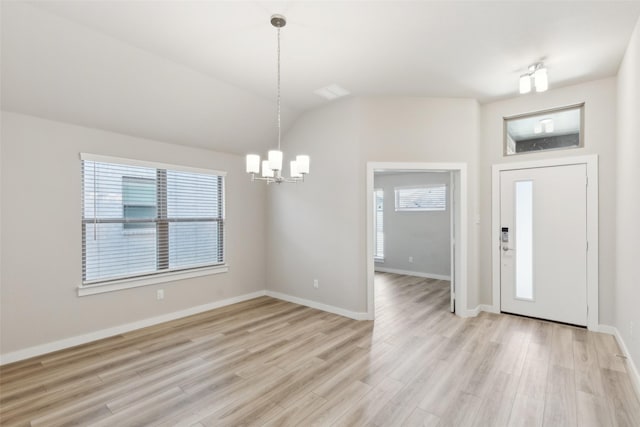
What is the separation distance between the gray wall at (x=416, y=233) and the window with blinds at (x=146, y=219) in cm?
439

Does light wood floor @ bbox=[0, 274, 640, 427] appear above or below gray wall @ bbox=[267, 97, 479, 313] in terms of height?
below

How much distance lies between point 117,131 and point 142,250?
1540 mm

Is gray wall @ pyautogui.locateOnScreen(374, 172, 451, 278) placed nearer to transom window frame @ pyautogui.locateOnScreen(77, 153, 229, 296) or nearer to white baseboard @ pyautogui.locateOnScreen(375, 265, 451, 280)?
white baseboard @ pyautogui.locateOnScreen(375, 265, 451, 280)

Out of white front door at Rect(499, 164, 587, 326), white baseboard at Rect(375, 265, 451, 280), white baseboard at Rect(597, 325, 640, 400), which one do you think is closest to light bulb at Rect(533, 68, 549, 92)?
white front door at Rect(499, 164, 587, 326)

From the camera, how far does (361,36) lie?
2.78 meters

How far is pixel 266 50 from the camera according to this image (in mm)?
3025

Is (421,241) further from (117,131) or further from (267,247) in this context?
(117,131)

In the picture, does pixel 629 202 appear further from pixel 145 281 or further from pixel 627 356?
pixel 145 281

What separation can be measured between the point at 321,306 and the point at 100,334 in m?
2.83

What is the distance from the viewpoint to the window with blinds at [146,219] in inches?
141

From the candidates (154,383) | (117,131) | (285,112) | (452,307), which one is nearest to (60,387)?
(154,383)

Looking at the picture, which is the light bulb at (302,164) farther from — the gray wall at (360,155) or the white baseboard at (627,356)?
the white baseboard at (627,356)

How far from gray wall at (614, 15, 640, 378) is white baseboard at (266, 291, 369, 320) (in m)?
2.68

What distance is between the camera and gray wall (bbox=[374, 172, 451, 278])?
6828 millimetres
